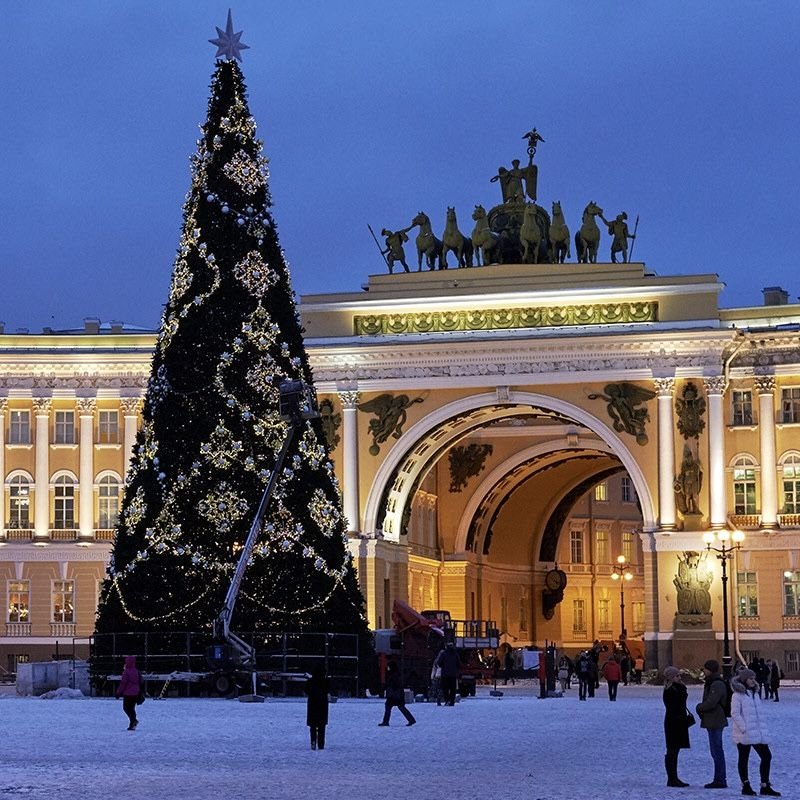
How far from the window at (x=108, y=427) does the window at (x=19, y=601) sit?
18.3 ft

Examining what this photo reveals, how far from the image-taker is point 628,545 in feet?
310

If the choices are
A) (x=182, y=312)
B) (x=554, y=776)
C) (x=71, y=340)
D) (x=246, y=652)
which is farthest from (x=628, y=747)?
(x=71, y=340)

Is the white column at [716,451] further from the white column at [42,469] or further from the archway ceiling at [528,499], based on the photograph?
the white column at [42,469]

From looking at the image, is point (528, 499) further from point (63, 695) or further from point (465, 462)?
point (63, 695)

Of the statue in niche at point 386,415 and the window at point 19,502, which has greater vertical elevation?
the statue in niche at point 386,415

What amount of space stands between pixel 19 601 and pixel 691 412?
2380cm

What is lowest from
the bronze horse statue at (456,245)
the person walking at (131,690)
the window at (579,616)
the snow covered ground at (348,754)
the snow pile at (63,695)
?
the snow covered ground at (348,754)

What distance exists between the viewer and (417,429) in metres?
69.5

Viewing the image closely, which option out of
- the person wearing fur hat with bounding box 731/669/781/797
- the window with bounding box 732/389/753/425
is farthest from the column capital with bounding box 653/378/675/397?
the person wearing fur hat with bounding box 731/669/781/797

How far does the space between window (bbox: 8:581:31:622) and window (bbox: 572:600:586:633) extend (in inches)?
1070

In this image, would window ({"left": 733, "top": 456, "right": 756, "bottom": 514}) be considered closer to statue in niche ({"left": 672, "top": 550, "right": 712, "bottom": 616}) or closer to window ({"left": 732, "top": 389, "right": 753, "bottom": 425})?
window ({"left": 732, "top": 389, "right": 753, "bottom": 425})

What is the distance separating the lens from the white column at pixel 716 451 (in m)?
65.8

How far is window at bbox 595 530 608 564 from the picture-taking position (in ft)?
303

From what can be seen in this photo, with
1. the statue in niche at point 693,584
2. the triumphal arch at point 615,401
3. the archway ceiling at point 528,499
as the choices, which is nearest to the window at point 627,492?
the archway ceiling at point 528,499
